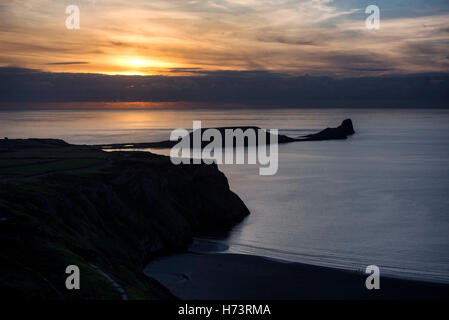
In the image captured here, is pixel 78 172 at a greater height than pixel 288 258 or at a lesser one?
greater

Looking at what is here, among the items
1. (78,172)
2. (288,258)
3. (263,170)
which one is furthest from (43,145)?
(288,258)

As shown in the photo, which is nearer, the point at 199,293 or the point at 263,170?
the point at 199,293

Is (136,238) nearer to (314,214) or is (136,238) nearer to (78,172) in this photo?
(78,172)

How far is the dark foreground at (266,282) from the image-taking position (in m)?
37.5

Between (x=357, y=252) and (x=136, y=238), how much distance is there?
72.3ft

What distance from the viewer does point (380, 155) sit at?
15500cm

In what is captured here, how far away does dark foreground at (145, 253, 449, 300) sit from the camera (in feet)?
123
